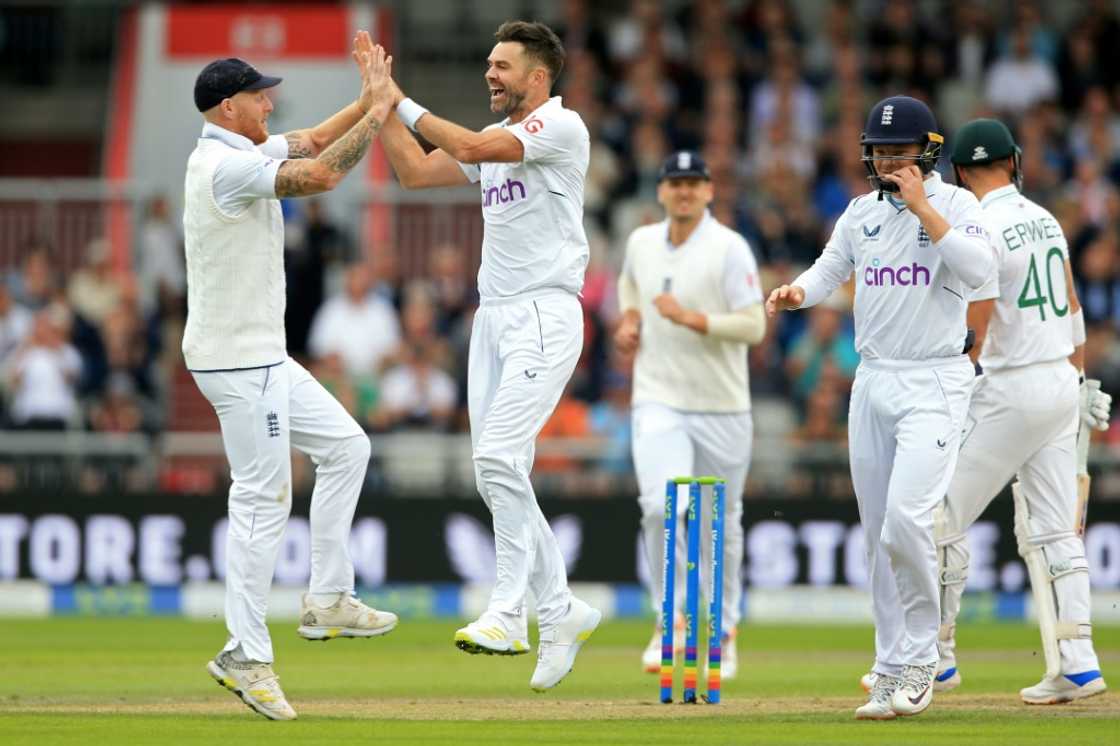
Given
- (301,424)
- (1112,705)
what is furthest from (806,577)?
(301,424)

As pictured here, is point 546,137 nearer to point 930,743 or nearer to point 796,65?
point 930,743

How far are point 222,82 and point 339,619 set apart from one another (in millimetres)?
2401

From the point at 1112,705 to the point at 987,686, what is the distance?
1.15 meters

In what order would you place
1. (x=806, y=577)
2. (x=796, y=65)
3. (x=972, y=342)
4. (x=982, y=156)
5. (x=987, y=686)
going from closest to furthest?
(x=972, y=342) → (x=982, y=156) → (x=987, y=686) → (x=806, y=577) → (x=796, y=65)

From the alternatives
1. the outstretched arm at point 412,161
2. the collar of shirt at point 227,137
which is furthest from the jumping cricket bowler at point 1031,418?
the collar of shirt at point 227,137

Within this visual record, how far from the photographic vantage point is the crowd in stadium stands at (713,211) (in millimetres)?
16594

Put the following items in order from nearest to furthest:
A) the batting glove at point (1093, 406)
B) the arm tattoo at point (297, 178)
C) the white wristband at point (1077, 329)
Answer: the arm tattoo at point (297, 178) < the white wristband at point (1077, 329) < the batting glove at point (1093, 406)

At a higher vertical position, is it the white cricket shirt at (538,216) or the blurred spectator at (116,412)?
the white cricket shirt at (538,216)

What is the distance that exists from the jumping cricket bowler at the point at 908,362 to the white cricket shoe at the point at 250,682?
2.48 m

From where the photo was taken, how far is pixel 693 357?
11.3 metres

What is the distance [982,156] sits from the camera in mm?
9453

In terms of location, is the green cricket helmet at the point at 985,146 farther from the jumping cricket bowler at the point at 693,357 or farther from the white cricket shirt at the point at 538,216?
the jumping cricket bowler at the point at 693,357

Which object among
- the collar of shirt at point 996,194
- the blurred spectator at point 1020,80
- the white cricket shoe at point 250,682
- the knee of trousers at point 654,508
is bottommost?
the white cricket shoe at point 250,682

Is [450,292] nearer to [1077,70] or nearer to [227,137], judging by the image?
[1077,70]
